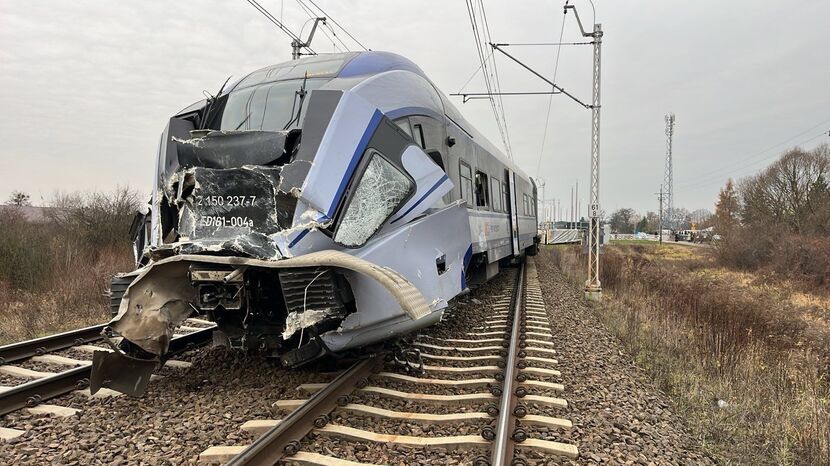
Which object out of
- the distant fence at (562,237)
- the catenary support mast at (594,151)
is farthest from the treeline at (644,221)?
the catenary support mast at (594,151)

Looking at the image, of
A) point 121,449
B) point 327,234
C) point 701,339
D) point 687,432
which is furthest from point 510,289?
point 121,449

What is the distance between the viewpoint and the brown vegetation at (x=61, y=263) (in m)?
8.88

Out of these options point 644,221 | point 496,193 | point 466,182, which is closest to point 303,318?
point 466,182

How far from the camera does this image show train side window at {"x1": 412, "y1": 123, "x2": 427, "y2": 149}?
220 inches

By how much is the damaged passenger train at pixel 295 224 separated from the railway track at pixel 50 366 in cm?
75

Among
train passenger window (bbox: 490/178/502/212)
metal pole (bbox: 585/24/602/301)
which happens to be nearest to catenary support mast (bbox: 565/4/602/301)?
metal pole (bbox: 585/24/602/301)

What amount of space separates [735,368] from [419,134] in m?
5.12

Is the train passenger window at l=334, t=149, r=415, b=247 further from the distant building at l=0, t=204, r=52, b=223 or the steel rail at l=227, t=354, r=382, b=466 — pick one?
the distant building at l=0, t=204, r=52, b=223

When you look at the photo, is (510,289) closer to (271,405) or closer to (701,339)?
(701,339)

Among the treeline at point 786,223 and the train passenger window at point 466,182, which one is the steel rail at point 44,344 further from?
the treeline at point 786,223

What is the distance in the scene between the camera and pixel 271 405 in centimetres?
439

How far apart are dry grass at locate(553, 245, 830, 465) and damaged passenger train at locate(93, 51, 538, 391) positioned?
2.81 meters

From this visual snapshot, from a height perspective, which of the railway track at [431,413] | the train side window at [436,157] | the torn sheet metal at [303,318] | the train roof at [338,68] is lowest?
the railway track at [431,413]

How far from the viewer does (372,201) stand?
14.5 ft
